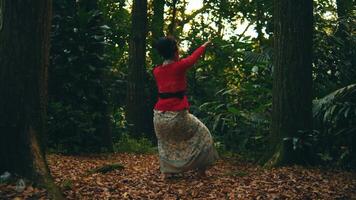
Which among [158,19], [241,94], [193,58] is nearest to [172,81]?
[193,58]

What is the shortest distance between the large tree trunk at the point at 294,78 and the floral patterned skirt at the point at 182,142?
4.51 feet

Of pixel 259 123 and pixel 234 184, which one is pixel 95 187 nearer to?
pixel 234 184

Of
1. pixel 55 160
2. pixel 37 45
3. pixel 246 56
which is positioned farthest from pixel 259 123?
pixel 37 45

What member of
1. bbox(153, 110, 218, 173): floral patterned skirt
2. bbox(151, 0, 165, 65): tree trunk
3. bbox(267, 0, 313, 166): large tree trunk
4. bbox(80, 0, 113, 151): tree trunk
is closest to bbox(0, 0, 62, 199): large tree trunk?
bbox(153, 110, 218, 173): floral patterned skirt

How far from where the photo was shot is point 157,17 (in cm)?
2041

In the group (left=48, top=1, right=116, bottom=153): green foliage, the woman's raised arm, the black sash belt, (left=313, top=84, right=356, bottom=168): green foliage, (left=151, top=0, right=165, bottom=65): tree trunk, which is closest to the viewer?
the woman's raised arm

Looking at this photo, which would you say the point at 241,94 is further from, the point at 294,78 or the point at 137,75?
the point at 137,75

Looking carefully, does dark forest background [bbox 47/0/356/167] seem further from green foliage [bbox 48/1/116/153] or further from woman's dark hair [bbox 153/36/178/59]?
woman's dark hair [bbox 153/36/178/59]

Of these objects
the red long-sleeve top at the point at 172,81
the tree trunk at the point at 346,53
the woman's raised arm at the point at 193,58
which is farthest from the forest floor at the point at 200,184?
the tree trunk at the point at 346,53

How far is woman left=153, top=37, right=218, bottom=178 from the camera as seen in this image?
7.21 m

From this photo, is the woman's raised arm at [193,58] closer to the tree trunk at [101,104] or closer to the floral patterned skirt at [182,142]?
the floral patterned skirt at [182,142]

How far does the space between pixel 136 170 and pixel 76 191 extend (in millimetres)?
2319

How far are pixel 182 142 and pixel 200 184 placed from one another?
72cm

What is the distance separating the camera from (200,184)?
22.9ft
